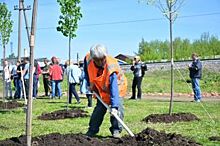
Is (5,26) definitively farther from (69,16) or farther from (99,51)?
(99,51)

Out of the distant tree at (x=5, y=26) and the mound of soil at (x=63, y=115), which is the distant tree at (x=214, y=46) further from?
the mound of soil at (x=63, y=115)

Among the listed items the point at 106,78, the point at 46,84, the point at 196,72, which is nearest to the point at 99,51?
the point at 106,78

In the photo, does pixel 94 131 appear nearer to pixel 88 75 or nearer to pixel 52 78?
pixel 88 75

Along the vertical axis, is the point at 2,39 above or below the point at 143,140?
Result: above

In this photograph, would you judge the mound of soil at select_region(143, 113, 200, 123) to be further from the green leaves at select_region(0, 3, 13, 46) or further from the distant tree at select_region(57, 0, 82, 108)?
the green leaves at select_region(0, 3, 13, 46)

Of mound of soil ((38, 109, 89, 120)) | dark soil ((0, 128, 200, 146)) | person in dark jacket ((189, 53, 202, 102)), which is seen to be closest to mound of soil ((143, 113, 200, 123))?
mound of soil ((38, 109, 89, 120))

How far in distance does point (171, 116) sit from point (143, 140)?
4.42 meters

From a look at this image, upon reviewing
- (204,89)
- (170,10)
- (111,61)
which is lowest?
(204,89)

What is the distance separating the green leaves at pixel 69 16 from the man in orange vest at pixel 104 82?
5959mm

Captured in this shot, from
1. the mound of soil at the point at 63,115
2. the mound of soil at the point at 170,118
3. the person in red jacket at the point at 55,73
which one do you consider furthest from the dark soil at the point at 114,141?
the person in red jacket at the point at 55,73

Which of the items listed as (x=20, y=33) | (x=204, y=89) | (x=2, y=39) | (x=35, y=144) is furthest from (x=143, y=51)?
(x=35, y=144)

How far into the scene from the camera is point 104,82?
7574 mm

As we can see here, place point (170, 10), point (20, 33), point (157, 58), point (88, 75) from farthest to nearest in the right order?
point (157, 58), point (20, 33), point (170, 10), point (88, 75)

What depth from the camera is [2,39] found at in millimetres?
22266
